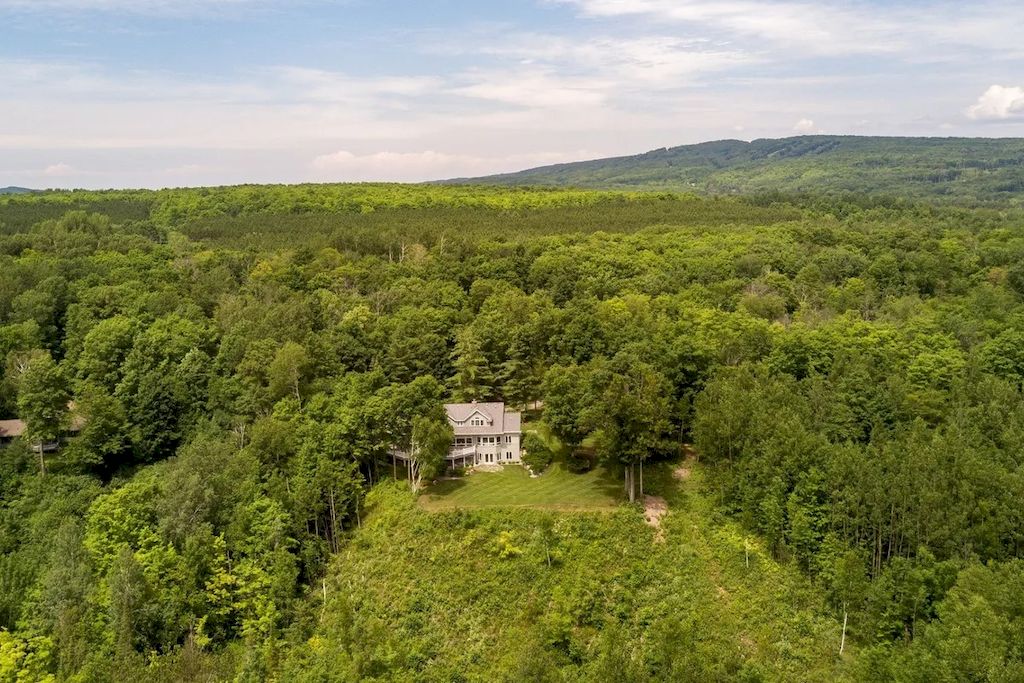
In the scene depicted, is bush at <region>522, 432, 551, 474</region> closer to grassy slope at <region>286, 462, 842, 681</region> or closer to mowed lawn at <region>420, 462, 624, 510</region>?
mowed lawn at <region>420, 462, 624, 510</region>

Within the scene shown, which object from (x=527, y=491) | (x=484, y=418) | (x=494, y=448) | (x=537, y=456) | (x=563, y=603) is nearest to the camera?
(x=563, y=603)

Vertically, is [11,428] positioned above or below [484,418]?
below

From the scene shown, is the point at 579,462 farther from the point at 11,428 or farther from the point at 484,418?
the point at 11,428

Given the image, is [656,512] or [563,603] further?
[656,512]

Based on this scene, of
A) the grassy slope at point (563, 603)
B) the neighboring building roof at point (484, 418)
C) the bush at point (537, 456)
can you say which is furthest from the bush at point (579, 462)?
the grassy slope at point (563, 603)

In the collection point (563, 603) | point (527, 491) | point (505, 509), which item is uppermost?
point (527, 491)

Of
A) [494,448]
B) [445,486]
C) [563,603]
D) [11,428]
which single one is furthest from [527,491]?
[11,428]

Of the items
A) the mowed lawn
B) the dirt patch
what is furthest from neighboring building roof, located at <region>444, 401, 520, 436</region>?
the dirt patch

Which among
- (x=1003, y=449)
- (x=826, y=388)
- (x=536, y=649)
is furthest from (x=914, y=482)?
(x=536, y=649)
